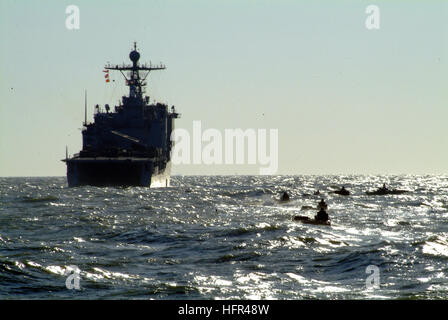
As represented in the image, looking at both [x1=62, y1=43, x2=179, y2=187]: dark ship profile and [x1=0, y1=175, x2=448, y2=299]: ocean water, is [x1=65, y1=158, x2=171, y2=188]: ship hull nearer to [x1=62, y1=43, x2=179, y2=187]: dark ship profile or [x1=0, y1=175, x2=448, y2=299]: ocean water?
[x1=62, y1=43, x2=179, y2=187]: dark ship profile

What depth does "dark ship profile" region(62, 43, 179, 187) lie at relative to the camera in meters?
81.6

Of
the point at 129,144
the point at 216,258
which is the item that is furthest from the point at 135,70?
the point at 216,258

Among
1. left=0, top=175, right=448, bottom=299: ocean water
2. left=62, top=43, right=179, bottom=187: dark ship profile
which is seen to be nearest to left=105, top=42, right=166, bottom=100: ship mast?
left=62, top=43, right=179, bottom=187: dark ship profile

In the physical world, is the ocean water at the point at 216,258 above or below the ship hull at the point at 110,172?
below

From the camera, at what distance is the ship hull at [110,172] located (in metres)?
80.6

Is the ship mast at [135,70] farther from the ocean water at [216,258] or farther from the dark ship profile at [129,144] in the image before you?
the ocean water at [216,258]

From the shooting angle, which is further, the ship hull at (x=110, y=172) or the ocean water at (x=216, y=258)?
the ship hull at (x=110, y=172)

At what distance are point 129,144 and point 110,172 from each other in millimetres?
12458

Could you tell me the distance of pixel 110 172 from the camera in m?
80.8

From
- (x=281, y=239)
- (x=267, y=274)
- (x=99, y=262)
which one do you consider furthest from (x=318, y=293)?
(x=281, y=239)

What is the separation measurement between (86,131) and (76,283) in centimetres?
7764

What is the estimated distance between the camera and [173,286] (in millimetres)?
18547

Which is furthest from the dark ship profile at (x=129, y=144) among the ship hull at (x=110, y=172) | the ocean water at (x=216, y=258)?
the ocean water at (x=216, y=258)
